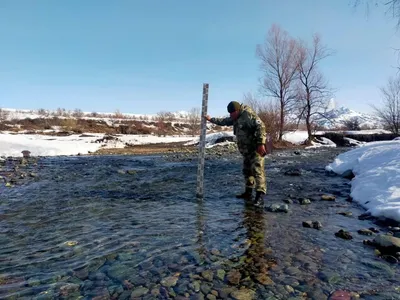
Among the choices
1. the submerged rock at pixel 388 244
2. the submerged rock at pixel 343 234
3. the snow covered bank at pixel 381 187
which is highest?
the snow covered bank at pixel 381 187

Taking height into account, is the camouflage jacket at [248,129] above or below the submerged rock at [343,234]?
above

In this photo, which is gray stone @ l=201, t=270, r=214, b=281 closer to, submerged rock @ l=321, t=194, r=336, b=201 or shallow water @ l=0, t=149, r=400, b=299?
shallow water @ l=0, t=149, r=400, b=299

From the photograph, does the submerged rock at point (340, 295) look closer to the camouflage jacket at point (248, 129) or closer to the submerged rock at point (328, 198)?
the camouflage jacket at point (248, 129)

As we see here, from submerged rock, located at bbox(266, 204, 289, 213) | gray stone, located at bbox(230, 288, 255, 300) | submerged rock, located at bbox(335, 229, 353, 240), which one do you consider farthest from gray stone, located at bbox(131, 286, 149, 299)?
submerged rock, located at bbox(266, 204, 289, 213)

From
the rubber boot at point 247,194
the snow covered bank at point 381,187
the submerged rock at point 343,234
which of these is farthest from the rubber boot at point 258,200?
the snow covered bank at point 381,187

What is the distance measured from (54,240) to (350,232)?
15.1 feet

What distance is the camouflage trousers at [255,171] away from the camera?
6.81 metres

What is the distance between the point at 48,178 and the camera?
11.2 metres

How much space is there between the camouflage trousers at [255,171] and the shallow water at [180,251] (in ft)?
1.74

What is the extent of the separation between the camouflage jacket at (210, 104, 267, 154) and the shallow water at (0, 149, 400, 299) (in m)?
1.38

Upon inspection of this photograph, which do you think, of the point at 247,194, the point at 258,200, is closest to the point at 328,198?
the point at 258,200

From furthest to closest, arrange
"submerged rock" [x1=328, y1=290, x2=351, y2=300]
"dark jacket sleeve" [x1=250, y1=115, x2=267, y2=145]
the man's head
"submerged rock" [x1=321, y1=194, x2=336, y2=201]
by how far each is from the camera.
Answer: "submerged rock" [x1=321, y1=194, x2=336, y2=201], the man's head, "dark jacket sleeve" [x1=250, y1=115, x2=267, y2=145], "submerged rock" [x1=328, y1=290, x2=351, y2=300]

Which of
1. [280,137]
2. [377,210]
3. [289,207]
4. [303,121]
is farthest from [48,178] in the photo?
[303,121]

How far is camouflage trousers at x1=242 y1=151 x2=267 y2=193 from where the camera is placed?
681cm
